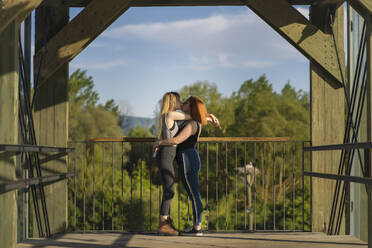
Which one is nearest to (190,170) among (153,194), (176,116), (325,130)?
(176,116)

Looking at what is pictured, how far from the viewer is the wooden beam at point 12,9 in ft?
9.79

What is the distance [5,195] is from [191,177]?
6.23 feet

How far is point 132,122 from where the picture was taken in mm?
39531

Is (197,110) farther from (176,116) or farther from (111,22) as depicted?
(111,22)

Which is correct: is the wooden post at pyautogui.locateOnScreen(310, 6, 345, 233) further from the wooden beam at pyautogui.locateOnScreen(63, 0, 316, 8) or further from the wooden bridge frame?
the wooden beam at pyautogui.locateOnScreen(63, 0, 316, 8)

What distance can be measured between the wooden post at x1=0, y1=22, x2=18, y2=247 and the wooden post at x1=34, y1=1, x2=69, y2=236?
177 centimetres

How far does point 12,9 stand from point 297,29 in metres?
2.93

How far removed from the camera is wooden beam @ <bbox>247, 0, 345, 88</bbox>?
482 centimetres

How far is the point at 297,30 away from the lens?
4.87m

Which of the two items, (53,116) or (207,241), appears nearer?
(207,241)

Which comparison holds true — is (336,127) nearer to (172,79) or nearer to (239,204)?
(239,204)

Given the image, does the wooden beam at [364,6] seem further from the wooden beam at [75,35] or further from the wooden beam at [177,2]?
the wooden beam at [75,35]

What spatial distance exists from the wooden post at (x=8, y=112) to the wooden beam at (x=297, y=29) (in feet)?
8.33

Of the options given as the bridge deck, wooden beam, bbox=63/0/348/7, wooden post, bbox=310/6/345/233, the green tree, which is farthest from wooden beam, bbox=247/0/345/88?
the green tree
